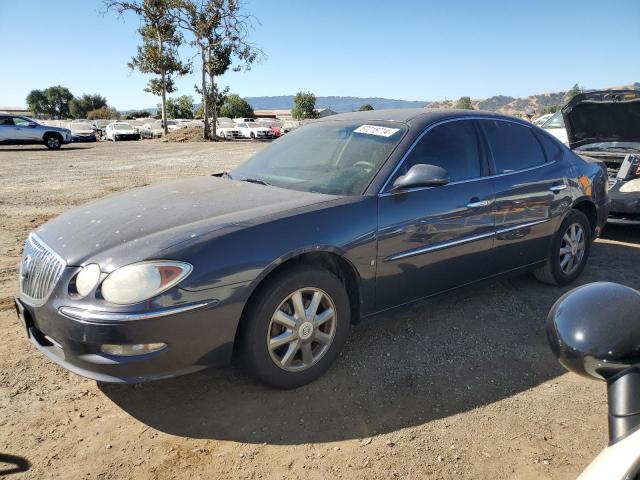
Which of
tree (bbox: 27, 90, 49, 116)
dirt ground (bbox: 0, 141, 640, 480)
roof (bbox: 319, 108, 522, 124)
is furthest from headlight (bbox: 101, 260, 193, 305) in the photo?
tree (bbox: 27, 90, 49, 116)

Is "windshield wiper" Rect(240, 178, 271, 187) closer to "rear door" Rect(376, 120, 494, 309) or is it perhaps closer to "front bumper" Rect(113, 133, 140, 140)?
"rear door" Rect(376, 120, 494, 309)

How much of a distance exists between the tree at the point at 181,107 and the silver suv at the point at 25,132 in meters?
42.7

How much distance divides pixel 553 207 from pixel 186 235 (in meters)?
3.20

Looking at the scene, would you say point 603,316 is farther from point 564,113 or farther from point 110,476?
point 564,113

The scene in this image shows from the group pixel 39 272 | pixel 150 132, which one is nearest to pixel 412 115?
pixel 39 272

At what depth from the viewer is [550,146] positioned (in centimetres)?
449

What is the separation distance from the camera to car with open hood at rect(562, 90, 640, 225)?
20.2 ft

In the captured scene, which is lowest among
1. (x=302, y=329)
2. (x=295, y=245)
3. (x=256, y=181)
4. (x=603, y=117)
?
(x=302, y=329)

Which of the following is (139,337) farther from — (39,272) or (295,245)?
(295,245)

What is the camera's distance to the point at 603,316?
46.6 inches

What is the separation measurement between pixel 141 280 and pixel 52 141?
967 inches

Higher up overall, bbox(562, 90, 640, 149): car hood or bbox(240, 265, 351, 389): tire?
bbox(562, 90, 640, 149): car hood

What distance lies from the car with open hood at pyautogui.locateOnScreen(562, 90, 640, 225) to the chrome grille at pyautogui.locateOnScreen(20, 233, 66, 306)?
5.73 meters

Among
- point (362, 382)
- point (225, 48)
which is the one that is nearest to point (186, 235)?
point (362, 382)
